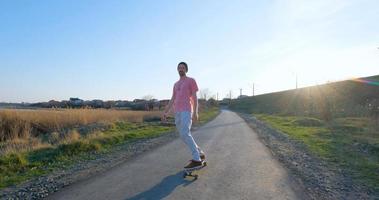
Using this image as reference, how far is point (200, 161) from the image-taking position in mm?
7445

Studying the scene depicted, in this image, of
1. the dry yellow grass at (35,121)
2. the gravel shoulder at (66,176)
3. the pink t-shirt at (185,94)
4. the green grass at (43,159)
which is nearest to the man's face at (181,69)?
the pink t-shirt at (185,94)

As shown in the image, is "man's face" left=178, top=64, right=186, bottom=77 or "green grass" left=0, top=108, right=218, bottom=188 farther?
"green grass" left=0, top=108, right=218, bottom=188

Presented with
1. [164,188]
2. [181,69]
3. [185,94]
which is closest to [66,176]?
[164,188]

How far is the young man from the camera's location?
24.8 feet

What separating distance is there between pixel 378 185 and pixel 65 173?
6303 millimetres

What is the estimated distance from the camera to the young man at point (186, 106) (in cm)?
756

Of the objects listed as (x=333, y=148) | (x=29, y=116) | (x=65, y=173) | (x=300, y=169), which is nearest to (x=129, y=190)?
(x=65, y=173)

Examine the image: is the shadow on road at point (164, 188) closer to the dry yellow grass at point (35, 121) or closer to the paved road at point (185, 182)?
the paved road at point (185, 182)

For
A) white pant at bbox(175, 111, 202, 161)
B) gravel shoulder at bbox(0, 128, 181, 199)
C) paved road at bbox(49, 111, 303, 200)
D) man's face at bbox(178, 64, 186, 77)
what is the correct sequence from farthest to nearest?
man's face at bbox(178, 64, 186, 77), white pant at bbox(175, 111, 202, 161), gravel shoulder at bbox(0, 128, 181, 199), paved road at bbox(49, 111, 303, 200)

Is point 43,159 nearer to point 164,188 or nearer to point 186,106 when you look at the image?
point 186,106

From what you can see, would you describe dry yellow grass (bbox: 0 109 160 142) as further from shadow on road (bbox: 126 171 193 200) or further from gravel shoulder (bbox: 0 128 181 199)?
shadow on road (bbox: 126 171 193 200)

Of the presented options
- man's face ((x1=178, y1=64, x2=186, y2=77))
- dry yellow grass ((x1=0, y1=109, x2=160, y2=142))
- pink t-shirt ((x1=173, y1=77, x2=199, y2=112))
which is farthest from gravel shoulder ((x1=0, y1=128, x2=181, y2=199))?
dry yellow grass ((x1=0, y1=109, x2=160, y2=142))

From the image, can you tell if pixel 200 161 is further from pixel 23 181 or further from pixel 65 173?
pixel 23 181

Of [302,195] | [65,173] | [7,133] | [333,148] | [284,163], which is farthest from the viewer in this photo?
[7,133]
